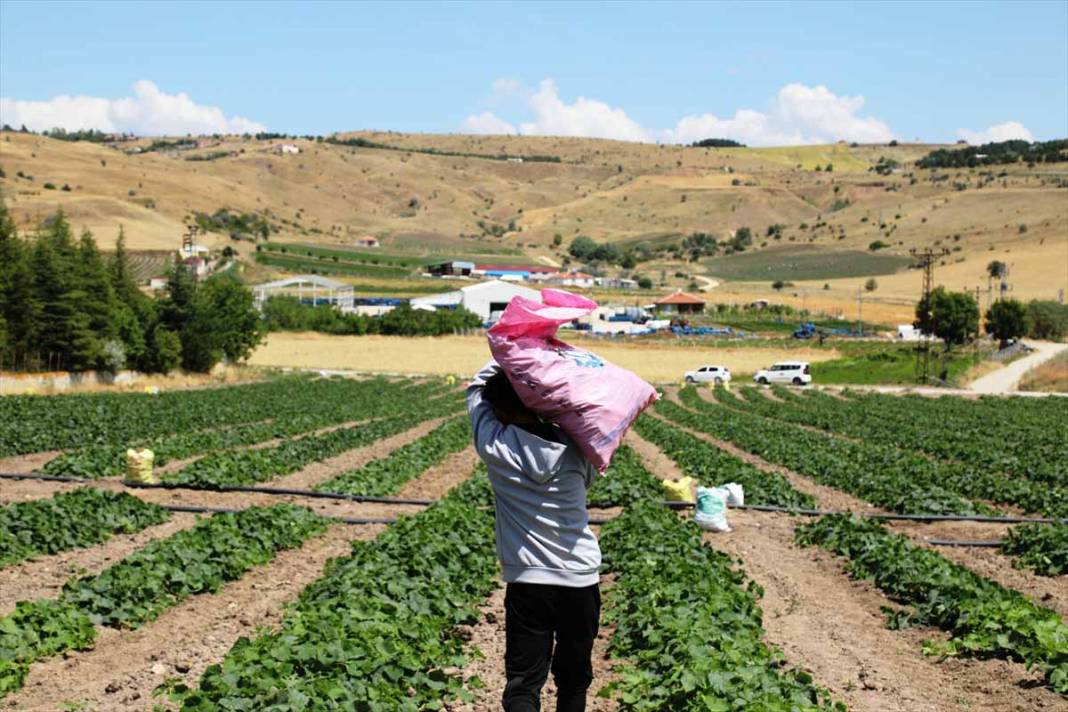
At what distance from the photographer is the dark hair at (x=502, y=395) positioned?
219 inches

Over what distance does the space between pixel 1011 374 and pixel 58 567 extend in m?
63.9

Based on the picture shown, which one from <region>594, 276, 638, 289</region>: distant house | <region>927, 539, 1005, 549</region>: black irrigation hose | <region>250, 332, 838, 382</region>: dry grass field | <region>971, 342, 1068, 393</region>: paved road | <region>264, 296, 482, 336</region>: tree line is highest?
<region>594, 276, 638, 289</region>: distant house

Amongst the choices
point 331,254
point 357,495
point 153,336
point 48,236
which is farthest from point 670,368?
point 331,254

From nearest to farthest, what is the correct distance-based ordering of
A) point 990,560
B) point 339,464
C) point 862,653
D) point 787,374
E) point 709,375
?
point 862,653 < point 990,560 < point 339,464 < point 787,374 < point 709,375

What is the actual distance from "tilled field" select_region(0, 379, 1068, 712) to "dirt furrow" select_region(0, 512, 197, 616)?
48 mm

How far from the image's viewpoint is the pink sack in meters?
5.33

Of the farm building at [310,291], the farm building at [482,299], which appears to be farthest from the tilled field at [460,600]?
the farm building at [482,299]

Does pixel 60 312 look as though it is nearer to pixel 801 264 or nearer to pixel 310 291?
pixel 310 291

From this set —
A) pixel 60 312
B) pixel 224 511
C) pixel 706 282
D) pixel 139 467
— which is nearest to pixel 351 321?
pixel 60 312

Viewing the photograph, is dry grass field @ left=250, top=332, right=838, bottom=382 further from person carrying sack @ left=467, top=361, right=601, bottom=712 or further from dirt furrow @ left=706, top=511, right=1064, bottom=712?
person carrying sack @ left=467, top=361, right=601, bottom=712

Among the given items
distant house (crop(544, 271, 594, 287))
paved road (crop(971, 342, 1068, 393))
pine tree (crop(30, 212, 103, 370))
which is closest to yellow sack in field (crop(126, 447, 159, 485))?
pine tree (crop(30, 212, 103, 370))

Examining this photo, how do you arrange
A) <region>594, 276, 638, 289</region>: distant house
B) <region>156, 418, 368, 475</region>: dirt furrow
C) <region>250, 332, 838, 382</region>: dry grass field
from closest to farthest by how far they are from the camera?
<region>156, 418, 368, 475</region>: dirt furrow → <region>250, 332, 838, 382</region>: dry grass field → <region>594, 276, 638, 289</region>: distant house

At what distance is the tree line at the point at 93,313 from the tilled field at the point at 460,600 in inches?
948

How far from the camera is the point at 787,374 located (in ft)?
204
